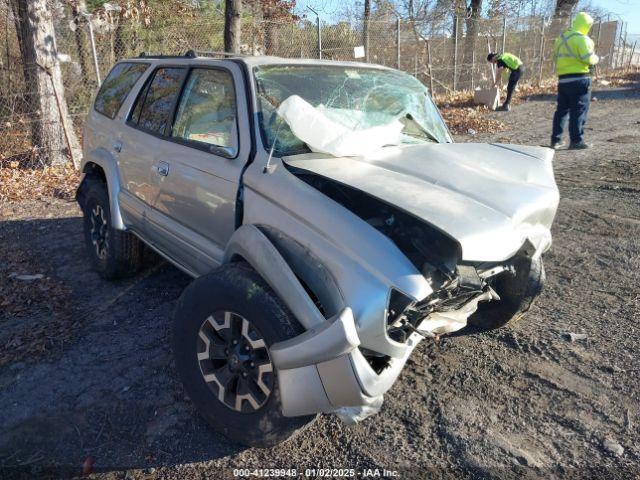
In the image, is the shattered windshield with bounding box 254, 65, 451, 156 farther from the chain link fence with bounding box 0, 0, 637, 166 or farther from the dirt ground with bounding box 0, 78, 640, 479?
the chain link fence with bounding box 0, 0, 637, 166

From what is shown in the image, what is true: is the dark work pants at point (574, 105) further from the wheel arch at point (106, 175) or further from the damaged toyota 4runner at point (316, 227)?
the wheel arch at point (106, 175)

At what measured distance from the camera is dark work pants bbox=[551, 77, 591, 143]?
888 centimetres

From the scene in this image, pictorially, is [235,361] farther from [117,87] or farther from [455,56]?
[455,56]

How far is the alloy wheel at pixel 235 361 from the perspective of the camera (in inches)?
98.6

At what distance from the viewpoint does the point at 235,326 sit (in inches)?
104

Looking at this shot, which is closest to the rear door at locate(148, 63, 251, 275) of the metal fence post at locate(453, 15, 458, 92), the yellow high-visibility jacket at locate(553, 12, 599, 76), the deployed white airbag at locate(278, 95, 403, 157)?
the deployed white airbag at locate(278, 95, 403, 157)

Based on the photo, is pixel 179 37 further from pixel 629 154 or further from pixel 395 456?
pixel 395 456

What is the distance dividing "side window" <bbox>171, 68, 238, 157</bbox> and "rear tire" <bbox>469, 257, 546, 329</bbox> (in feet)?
6.30

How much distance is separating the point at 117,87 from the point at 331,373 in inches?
148

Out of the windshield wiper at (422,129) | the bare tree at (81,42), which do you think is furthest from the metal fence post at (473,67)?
the windshield wiper at (422,129)

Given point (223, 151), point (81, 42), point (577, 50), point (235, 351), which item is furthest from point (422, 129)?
point (81, 42)

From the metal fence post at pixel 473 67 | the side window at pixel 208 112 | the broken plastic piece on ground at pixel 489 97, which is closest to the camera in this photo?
the side window at pixel 208 112

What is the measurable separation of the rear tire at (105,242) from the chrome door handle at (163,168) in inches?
37.5

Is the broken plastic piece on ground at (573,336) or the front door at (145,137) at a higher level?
the front door at (145,137)
